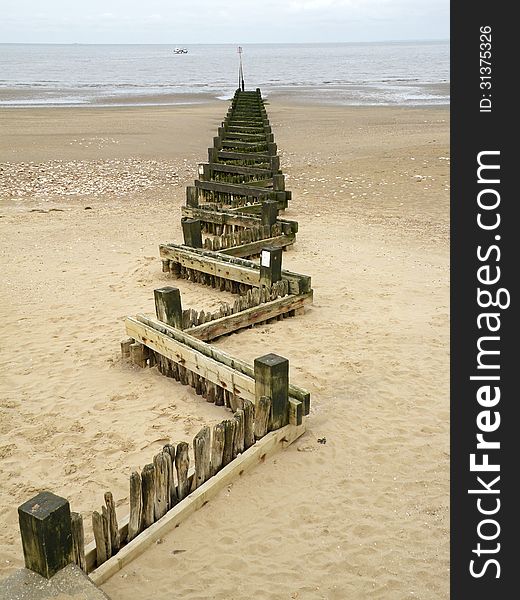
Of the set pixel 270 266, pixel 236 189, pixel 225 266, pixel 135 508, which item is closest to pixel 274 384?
pixel 135 508

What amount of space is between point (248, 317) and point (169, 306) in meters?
1.11

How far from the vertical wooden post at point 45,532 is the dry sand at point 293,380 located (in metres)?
0.51

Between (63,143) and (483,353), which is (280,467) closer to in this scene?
(483,353)

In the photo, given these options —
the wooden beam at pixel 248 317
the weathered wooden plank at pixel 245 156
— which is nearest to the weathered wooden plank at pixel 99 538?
the wooden beam at pixel 248 317

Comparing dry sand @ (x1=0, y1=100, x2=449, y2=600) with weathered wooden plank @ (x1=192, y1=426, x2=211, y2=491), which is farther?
weathered wooden plank @ (x1=192, y1=426, x2=211, y2=491)

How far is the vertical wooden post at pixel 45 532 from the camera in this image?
3.35m

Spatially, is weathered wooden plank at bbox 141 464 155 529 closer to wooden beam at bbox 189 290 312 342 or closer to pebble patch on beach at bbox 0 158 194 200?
wooden beam at bbox 189 290 312 342

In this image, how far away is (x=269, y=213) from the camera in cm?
1027

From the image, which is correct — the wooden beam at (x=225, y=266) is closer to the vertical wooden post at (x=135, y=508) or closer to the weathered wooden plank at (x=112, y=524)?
the vertical wooden post at (x=135, y=508)

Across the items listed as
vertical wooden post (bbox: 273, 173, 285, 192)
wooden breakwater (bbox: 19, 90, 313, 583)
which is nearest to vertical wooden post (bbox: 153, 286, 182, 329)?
wooden breakwater (bbox: 19, 90, 313, 583)

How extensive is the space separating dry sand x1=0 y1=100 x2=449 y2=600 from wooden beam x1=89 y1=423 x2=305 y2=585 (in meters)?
0.07

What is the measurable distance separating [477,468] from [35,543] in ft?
7.67

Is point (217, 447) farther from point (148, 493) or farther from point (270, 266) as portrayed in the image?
point (270, 266)

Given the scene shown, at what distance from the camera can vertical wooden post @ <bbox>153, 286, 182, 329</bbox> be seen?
6.43 meters
